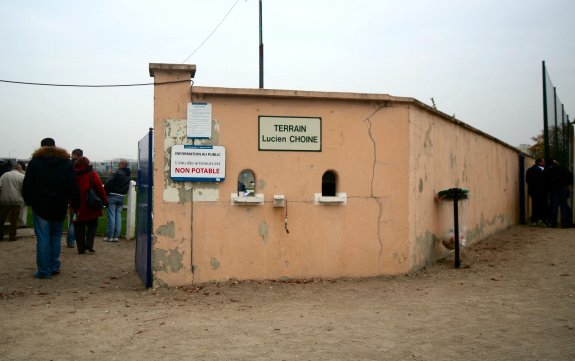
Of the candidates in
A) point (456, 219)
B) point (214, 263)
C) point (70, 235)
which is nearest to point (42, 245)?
point (214, 263)

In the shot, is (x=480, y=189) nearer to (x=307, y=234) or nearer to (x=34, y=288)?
(x=307, y=234)

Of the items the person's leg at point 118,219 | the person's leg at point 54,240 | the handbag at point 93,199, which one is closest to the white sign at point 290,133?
the person's leg at point 54,240

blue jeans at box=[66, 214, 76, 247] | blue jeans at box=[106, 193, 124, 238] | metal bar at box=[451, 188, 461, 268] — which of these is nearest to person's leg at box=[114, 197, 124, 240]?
blue jeans at box=[106, 193, 124, 238]

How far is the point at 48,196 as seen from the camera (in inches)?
294

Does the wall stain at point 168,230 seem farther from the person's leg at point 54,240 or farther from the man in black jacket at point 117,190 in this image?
the man in black jacket at point 117,190

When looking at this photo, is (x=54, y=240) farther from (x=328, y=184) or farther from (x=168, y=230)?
(x=328, y=184)

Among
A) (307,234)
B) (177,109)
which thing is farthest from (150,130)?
(307,234)

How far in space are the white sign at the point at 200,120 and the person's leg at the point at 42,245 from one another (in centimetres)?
258

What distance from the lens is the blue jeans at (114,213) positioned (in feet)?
36.5

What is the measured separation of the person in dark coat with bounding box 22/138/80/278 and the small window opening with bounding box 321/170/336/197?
376cm

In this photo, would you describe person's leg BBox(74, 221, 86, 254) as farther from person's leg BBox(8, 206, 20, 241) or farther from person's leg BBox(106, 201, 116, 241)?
person's leg BBox(8, 206, 20, 241)

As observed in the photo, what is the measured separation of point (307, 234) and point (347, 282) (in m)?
0.88

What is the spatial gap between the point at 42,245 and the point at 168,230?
203 centimetres

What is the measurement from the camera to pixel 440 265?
8562 mm
